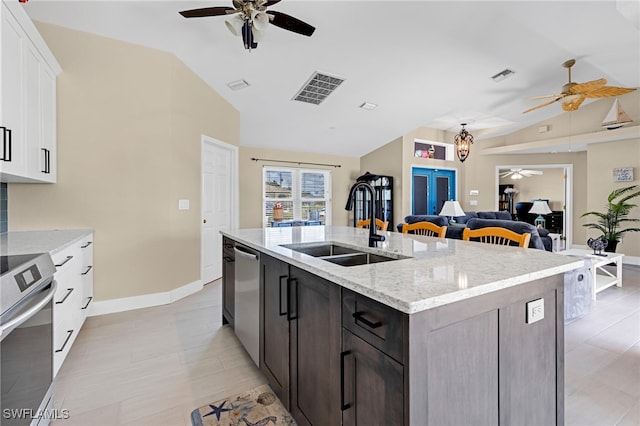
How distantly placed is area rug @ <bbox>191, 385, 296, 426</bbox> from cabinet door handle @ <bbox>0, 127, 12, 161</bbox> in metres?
2.01

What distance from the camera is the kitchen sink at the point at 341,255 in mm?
1698

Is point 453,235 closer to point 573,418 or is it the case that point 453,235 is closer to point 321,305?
point 573,418

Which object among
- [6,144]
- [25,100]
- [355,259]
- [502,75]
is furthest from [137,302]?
[502,75]

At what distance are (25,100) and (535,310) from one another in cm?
348

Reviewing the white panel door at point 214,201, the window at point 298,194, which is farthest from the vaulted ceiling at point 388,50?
the window at point 298,194

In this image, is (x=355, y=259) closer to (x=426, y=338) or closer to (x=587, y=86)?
(x=426, y=338)

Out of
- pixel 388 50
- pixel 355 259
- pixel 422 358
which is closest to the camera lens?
pixel 422 358

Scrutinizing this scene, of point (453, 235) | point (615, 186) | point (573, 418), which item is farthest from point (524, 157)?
point (573, 418)

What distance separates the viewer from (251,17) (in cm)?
228

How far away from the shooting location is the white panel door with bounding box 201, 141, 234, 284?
4164 mm

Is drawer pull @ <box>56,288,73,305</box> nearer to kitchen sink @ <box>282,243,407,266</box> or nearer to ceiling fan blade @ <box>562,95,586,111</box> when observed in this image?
kitchen sink @ <box>282,243,407,266</box>

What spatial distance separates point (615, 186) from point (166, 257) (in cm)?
794

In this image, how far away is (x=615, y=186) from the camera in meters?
5.84

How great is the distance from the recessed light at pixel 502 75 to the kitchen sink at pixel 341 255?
4.16 m
